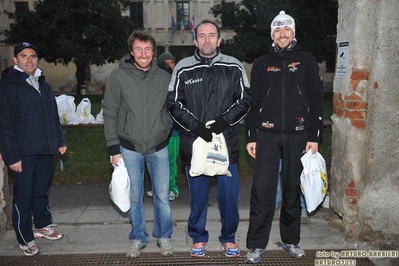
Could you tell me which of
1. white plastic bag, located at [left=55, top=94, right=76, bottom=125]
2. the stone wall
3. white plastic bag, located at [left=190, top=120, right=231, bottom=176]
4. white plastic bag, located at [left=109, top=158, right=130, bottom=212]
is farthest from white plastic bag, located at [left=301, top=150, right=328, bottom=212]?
white plastic bag, located at [left=55, top=94, right=76, bottom=125]

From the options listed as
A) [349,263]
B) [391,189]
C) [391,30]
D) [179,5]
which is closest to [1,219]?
[349,263]

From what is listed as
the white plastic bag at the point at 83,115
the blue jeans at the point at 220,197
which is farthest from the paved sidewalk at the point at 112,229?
the white plastic bag at the point at 83,115

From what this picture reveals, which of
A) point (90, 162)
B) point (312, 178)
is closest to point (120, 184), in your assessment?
point (312, 178)

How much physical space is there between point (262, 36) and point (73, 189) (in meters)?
19.6

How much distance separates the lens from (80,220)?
16.6 ft

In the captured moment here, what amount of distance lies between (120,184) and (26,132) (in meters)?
1.13

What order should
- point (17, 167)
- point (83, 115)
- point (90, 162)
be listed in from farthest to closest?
point (83, 115)
point (90, 162)
point (17, 167)

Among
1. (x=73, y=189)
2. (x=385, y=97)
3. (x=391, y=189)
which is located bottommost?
(x=73, y=189)

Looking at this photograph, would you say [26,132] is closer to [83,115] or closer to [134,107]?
[134,107]

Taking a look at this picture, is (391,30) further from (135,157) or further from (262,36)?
(262,36)

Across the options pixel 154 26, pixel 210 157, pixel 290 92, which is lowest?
pixel 210 157

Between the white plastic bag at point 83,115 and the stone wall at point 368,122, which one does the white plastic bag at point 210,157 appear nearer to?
the stone wall at point 368,122

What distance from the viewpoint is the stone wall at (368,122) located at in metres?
4.00

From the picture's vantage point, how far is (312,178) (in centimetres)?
380
